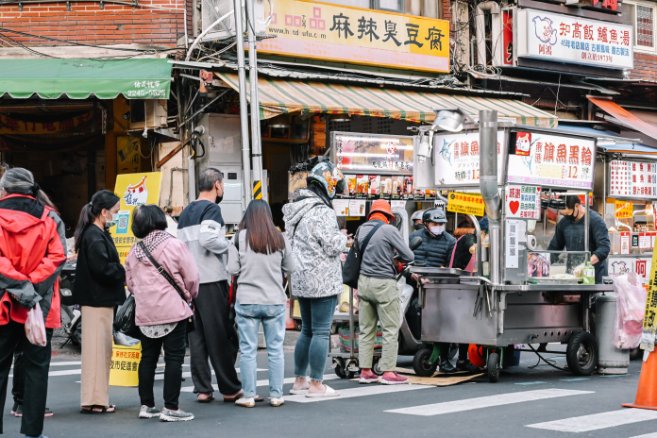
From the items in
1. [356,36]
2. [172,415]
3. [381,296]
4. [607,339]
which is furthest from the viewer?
[356,36]

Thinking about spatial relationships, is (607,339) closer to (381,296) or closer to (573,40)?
(381,296)

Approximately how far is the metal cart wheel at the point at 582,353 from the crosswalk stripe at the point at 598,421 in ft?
7.70

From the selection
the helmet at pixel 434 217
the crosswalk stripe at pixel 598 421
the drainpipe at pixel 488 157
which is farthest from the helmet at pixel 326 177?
the crosswalk stripe at pixel 598 421

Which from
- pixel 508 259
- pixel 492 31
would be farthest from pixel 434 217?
pixel 492 31

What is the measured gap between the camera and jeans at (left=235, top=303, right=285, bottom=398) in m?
9.34

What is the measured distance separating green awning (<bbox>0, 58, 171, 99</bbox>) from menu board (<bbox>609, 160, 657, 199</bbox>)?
6.82m

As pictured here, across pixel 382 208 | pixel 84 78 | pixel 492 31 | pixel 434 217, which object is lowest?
Result: pixel 434 217

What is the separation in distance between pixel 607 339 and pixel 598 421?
335 centimetres

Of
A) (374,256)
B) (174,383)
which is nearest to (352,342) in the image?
(374,256)

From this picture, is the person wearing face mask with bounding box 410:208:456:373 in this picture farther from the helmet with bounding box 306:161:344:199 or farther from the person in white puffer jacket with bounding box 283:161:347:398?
the person in white puffer jacket with bounding box 283:161:347:398

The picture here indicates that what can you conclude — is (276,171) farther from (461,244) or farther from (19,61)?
(461,244)

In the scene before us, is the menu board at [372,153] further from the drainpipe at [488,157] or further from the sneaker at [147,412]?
the sneaker at [147,412]

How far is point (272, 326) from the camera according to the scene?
9.45 metres

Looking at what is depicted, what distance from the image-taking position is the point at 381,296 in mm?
10750
